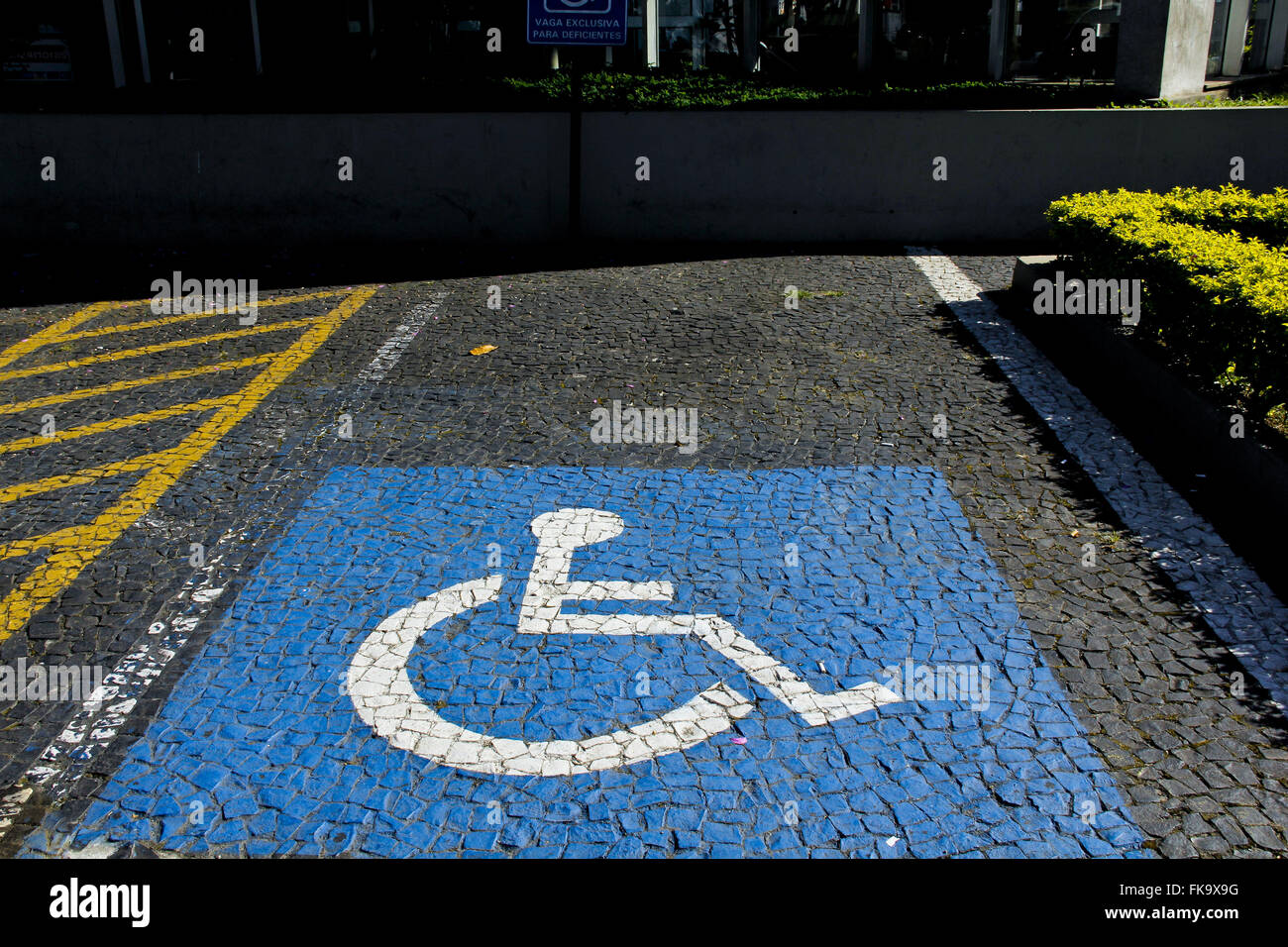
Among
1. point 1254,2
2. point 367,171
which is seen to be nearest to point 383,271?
point 367,171

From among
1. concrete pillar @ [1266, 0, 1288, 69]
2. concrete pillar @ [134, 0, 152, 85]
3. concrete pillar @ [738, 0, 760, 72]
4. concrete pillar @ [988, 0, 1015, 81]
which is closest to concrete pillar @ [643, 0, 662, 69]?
concrete pillar @ [738, 0, 760, 72]

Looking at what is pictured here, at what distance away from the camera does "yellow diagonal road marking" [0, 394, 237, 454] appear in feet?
22.8

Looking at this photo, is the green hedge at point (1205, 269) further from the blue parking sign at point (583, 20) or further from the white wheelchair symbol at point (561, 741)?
the blue parking sign at point (583, 20)

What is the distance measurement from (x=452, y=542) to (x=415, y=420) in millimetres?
1870

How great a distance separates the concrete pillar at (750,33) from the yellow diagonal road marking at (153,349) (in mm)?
10733

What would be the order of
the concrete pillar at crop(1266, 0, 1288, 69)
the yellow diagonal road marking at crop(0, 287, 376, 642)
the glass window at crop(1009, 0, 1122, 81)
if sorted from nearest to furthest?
the yellow diagonal road marking at crop(0, 287, 376, 642), the glass window at crop(1009, 0, 1122, 81), the concrete pillar at crop(1266, 0, 1288, 69)

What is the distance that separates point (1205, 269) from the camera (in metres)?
Result: 6.96

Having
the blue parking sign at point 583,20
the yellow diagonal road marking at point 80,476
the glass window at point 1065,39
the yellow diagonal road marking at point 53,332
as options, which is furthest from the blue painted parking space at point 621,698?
the glass window at point 1065,39

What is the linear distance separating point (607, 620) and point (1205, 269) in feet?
15.4

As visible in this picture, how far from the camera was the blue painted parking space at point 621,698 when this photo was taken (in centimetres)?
379

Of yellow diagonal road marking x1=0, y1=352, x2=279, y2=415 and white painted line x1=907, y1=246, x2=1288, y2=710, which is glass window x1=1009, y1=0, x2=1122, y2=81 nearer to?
white painted line x1=907, y1=246, x2=1288, y2=710

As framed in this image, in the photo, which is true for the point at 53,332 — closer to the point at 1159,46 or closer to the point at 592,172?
the point at 592,172

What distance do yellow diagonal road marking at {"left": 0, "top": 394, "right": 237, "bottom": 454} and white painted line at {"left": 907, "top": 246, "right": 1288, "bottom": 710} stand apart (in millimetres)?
5765

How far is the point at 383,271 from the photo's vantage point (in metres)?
11.5
